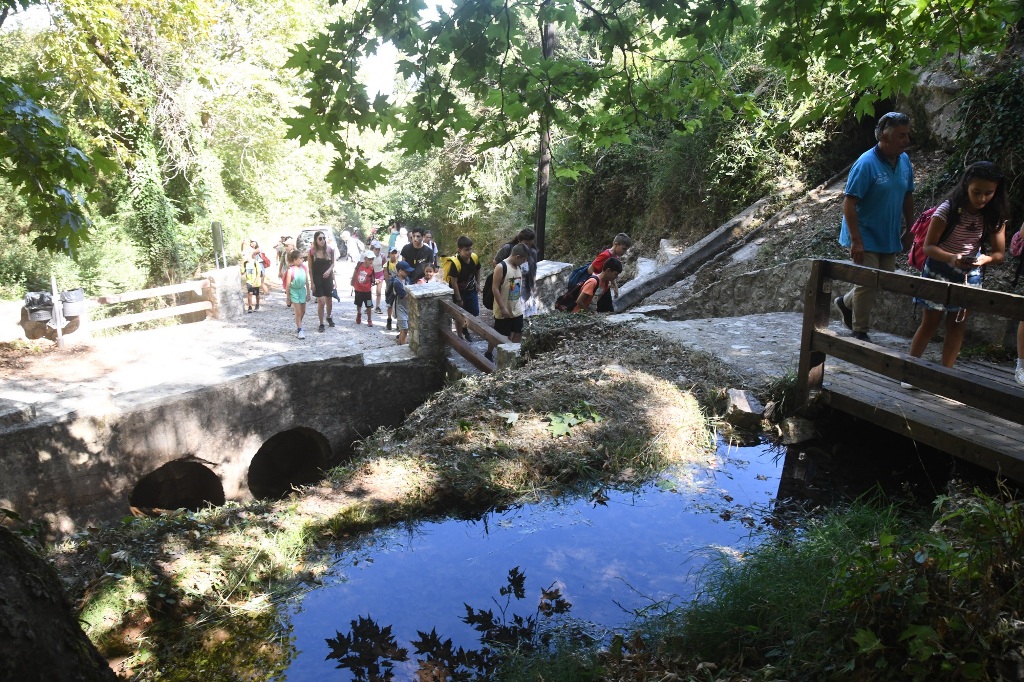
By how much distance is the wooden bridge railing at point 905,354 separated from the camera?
393 cm

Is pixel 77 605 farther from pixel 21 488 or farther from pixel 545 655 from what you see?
pixel 21 488

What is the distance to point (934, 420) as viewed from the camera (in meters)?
4.63

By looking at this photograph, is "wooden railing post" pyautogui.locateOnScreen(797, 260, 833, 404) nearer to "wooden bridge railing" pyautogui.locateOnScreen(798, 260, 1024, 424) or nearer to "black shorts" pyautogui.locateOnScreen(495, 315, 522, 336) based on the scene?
"wooden bridge railing" pyautogui.locateOnScreen(798, 260, 1024, 424)

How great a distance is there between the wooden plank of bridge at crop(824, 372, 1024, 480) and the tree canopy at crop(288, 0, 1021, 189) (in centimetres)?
206

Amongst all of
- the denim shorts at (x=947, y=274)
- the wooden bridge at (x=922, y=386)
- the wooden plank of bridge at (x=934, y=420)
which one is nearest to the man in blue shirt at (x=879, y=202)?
the denim shorts at (x=947, y=274)

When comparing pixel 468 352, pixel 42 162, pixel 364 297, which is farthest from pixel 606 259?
pixel 364 297

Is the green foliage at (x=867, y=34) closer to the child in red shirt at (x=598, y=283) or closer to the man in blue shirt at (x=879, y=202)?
the man in blue shirt at (x=879, y=202)

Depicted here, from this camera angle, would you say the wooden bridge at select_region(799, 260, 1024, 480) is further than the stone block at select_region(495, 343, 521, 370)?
No

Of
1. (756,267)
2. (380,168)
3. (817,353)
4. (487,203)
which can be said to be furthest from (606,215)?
(380,168)

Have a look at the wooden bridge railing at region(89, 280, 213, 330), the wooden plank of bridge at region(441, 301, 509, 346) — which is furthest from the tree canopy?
the wooden bridge railing at region(89, 280, 213, 330)

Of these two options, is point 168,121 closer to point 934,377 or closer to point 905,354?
point 905,354

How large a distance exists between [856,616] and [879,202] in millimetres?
3711

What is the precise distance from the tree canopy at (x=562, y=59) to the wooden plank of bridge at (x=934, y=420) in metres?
2.06

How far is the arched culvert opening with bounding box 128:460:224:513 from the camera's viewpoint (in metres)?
9.77
